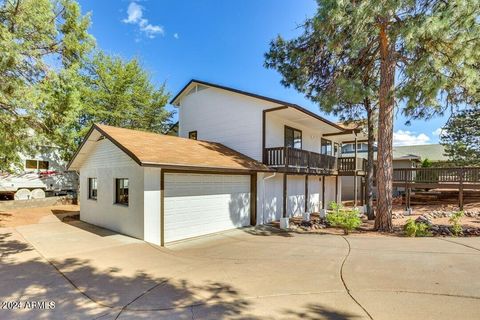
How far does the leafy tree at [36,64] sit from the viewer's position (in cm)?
750

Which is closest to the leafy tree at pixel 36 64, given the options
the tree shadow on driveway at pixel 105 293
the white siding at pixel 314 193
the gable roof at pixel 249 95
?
the tree shadow on driveway at pixel 105 293

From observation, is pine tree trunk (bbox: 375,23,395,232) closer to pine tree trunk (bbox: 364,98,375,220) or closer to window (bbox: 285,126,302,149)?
pine tree trunk (bbox: 364,98,375,220)

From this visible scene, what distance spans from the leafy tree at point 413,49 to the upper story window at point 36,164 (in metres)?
20.2

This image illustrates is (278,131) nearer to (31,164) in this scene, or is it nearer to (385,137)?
(385,137)

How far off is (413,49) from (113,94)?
19.1m

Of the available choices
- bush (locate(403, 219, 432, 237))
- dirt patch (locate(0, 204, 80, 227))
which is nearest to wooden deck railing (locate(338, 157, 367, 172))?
bush (locate(403, 219, 432, 237))

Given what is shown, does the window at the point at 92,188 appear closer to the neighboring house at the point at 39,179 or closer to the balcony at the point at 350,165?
the neighboring house at the point at 39,179

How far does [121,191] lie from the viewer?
33.7 ft

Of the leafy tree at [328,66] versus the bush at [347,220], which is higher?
the leafy tree at [328,66]

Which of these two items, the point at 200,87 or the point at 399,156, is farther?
the point at 399,156

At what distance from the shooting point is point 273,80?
1423 cm

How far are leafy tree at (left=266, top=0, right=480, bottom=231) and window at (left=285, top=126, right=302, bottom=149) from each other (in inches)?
216

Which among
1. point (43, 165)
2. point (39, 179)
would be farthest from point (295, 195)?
point (43, 165)

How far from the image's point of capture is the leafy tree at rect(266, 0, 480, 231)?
7863 millimetres
